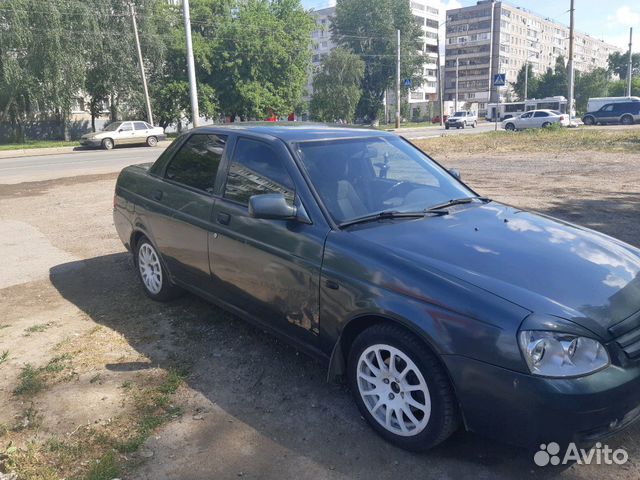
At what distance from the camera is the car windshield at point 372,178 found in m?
3.50

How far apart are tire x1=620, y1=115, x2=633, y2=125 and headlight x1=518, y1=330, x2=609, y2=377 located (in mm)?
48927

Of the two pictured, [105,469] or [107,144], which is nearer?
[105,469]

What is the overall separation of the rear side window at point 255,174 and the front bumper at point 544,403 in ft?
5.38

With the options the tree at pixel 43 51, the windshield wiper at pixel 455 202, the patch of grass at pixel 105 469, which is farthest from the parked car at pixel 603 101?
the patch of grass at pixel 105 469

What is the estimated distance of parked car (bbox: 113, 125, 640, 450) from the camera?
2.44 metres

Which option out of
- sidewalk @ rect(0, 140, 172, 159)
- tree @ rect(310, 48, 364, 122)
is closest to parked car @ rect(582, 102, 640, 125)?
tree @ rect(310, 48, 364, 122)

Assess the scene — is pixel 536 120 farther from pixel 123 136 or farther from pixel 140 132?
pixel 123 136

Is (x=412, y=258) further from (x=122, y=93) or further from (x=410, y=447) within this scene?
(x=122, y=93)

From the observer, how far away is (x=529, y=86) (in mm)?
91500

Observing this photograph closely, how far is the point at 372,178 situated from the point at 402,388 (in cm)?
156

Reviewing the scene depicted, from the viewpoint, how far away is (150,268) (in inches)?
200

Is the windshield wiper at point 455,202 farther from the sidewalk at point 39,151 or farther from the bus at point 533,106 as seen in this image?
the bus at point 533,106

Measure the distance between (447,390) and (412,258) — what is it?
0.71m

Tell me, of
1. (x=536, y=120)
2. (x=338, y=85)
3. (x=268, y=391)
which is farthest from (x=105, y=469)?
(x=338, y=85)
